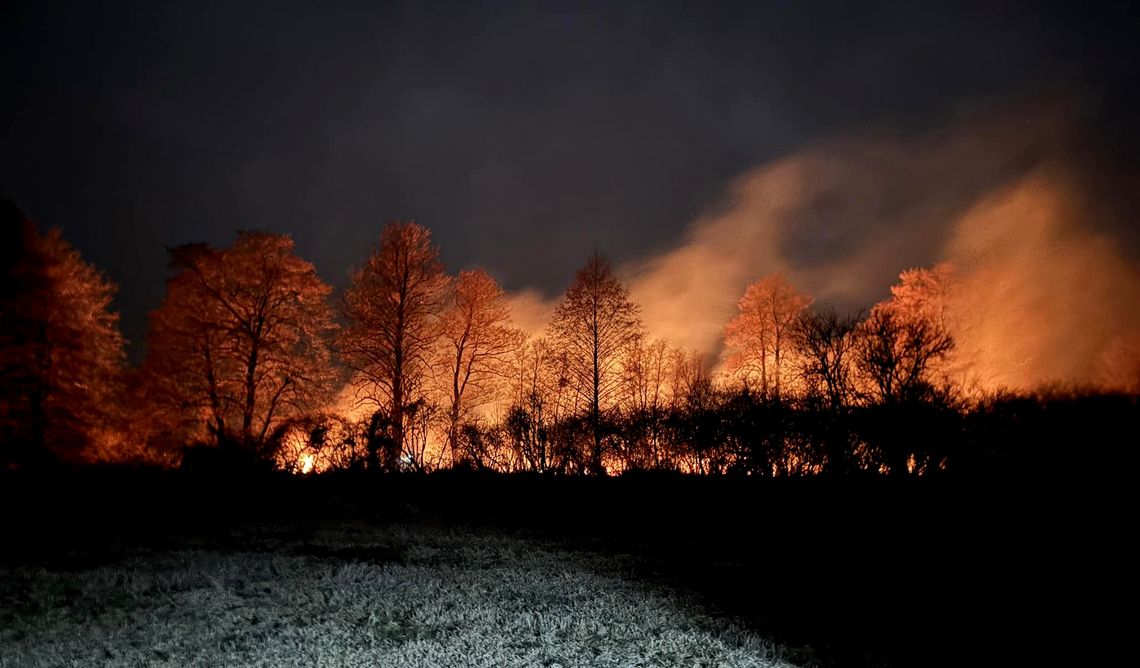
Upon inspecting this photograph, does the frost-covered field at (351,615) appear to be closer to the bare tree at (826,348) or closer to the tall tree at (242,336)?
the bare tree at (826,348)

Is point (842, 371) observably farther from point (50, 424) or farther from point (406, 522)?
point (50, 424)

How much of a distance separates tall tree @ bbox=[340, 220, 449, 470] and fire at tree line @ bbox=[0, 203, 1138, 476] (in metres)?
0.04

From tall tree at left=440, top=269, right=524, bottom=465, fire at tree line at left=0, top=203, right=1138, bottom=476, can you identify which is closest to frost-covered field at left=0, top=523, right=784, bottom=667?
fire at tree line at left=0, top=203, right=1138, bottom=476

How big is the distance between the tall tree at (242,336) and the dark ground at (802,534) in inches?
338

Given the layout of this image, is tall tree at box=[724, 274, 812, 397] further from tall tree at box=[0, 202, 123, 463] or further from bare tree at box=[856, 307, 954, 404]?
tall tree at box=[0, 202, 123, 463]

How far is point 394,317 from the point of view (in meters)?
20.1

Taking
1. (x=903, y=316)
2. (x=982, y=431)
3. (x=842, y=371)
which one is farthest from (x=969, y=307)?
(x=982, y=431)

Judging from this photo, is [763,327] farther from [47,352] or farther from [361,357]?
[47,352]

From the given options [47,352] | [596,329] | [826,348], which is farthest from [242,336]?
[826,348]

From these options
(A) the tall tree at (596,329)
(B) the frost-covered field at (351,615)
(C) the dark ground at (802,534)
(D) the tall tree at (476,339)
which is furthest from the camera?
(D) the tall tree at (476,339)

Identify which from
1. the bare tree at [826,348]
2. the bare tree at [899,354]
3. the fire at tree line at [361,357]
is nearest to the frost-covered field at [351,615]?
the fire at tree line at [361,357]

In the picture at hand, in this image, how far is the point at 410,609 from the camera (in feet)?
13.8

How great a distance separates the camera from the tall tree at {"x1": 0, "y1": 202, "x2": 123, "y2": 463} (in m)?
19.5

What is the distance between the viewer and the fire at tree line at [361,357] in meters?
14.3
